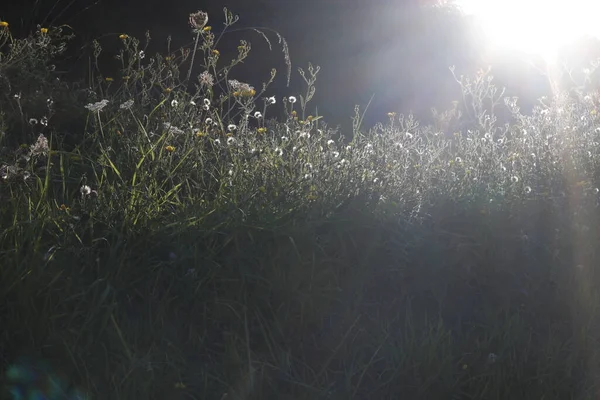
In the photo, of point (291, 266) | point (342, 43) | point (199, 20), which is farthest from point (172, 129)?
point (342, 43)

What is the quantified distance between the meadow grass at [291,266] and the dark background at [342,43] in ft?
10.6

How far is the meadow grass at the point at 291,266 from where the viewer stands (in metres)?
2.90

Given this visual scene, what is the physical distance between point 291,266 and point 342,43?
622cm

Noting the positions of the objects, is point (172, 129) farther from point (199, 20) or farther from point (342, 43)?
point (342, 43)

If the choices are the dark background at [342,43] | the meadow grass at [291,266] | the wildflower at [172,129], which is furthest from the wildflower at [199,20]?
the dark background at [342,43]

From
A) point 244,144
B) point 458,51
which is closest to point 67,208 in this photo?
point 244,144

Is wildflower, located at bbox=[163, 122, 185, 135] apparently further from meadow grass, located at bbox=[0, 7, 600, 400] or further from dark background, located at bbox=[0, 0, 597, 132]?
dark background, located at bbox=[0, 0, 597, 132]

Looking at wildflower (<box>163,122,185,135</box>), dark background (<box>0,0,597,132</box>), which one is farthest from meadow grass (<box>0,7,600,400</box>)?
dark background (<box>0,0,597,132</box>)

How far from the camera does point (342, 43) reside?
9164 millimetres

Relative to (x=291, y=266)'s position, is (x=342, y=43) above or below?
above

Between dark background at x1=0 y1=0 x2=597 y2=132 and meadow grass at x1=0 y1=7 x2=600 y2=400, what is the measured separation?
10.6ft

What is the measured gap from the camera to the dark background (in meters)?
7.47

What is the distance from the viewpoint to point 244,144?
4.14m

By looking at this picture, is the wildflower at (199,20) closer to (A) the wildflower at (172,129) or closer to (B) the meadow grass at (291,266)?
(B) the meadow grass at (291,266)
